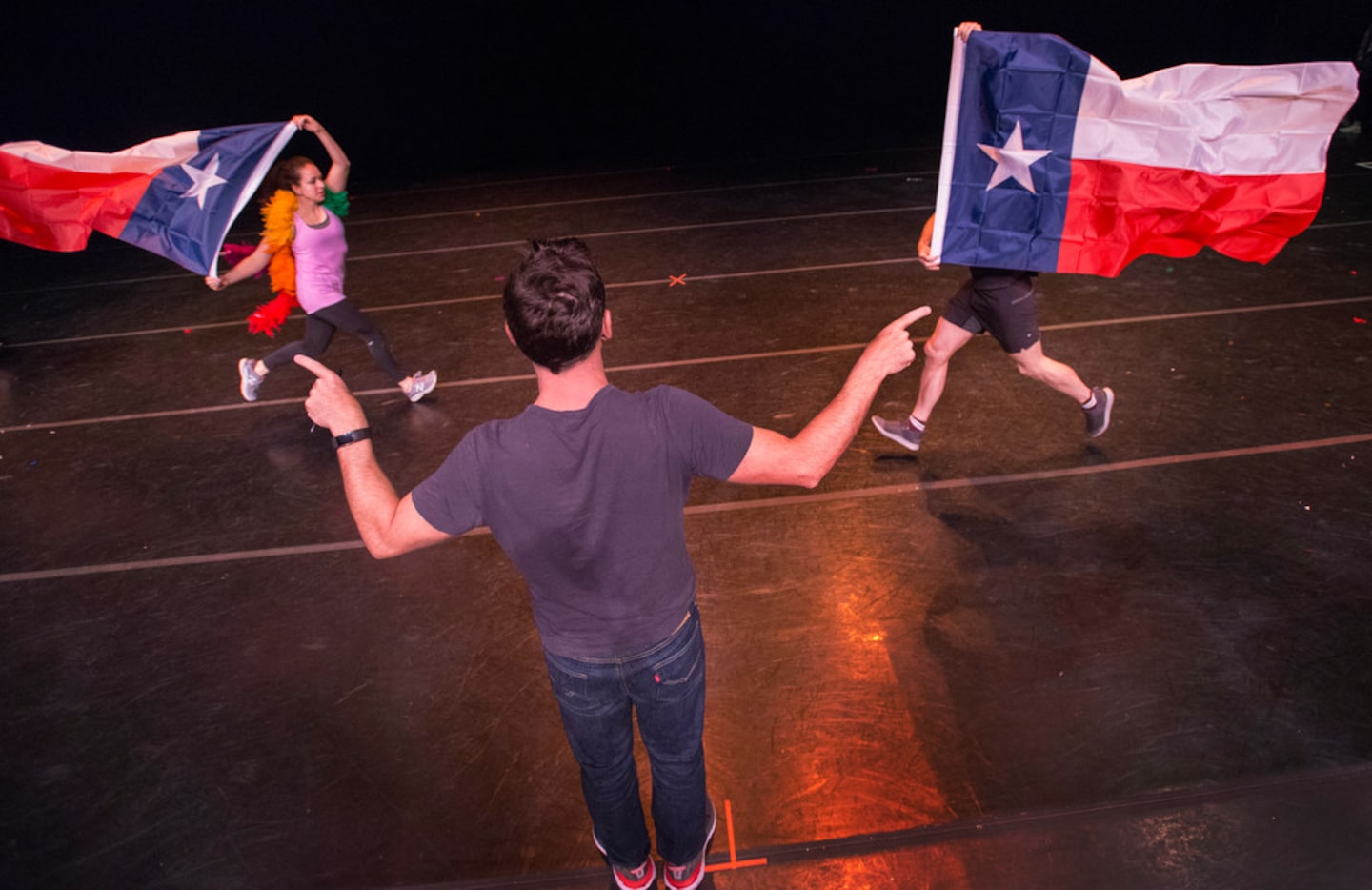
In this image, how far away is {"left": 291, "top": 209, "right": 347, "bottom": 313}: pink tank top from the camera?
15.6 ft

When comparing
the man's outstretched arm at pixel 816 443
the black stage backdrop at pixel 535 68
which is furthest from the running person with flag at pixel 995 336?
the black stage backdrop at pixel 535 68

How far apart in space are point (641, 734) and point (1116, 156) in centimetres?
296

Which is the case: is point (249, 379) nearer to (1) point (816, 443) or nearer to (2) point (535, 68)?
(1) point (816, 443)

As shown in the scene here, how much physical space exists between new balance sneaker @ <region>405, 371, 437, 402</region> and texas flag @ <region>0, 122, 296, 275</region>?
1.48 m

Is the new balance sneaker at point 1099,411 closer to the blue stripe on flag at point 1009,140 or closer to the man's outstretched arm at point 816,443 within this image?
the blue stripe on flag at point 1009,140

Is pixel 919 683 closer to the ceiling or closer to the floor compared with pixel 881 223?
closer to the floor

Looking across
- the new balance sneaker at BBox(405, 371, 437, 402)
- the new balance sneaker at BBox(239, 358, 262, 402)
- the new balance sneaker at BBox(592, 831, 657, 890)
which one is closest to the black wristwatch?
the new balance sneaker at BBox(592, 831, 657, 890)

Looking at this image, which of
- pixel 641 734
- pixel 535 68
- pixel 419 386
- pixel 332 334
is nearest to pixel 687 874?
pixel 641 734

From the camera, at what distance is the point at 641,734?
210 centimetres

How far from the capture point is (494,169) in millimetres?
12797

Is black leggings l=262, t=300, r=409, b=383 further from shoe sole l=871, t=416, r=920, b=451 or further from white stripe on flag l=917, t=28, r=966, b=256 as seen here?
white stripe on flag l=917, t=28, r=966, b=256

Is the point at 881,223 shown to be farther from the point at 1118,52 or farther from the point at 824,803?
the point at 1118,52

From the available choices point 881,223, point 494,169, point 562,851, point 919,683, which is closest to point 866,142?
point 881,223

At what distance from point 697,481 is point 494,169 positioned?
32.6 ft
